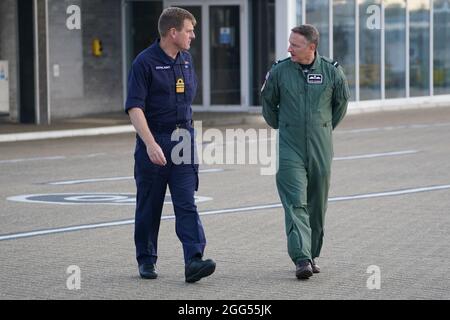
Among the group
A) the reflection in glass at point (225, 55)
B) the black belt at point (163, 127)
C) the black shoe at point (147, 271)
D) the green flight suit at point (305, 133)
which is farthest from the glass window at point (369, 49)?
the black shoe at point (147, 271)

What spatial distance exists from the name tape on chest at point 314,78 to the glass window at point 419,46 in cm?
2287

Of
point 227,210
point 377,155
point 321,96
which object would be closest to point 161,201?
point 321,96

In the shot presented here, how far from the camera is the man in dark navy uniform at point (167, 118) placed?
8.66m

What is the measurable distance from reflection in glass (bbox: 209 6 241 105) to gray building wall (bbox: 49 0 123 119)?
221 centimetres

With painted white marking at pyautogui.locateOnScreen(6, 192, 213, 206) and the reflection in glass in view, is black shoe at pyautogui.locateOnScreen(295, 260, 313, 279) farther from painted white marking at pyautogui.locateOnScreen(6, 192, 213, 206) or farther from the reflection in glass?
the reflection in glass

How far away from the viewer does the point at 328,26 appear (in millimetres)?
29188

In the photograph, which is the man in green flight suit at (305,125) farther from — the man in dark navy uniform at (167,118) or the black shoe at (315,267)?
the man in dark navy uniform at (167,118)

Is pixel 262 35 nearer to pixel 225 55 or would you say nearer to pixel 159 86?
pixel 225 55

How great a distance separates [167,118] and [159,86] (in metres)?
0.24

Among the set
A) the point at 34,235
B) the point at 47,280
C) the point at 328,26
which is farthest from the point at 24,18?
the point at 47,280

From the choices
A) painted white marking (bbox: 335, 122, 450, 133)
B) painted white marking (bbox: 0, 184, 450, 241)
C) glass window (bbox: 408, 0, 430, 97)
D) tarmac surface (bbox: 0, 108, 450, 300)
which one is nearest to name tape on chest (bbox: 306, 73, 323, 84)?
tarmac surface (bbox: 0, 108, 450, 300)

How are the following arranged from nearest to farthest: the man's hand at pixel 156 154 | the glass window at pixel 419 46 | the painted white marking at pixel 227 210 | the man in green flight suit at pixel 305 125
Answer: the man's hand at pixel 156 154, the man in green flight suit at pixel 305 125, the painted white marking at pixel 227 210, the glass window at pixel 419 46

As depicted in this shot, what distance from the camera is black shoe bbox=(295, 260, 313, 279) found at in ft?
28.3
